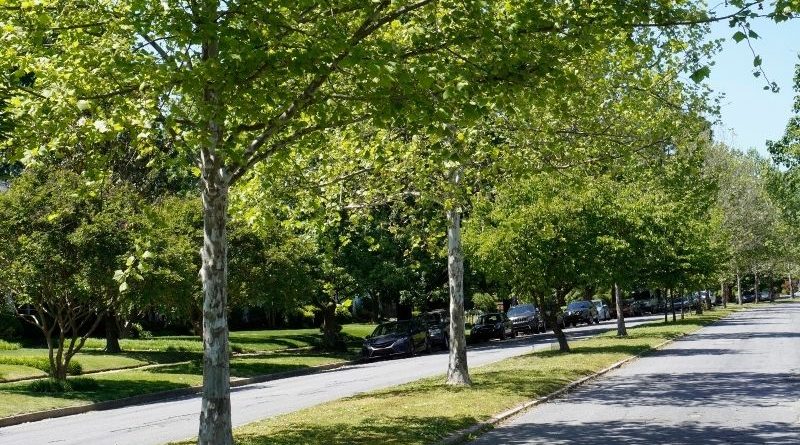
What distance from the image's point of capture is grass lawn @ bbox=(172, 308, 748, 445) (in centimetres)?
1182

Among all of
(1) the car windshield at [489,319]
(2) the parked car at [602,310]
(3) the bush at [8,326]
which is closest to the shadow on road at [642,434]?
(3) the bush at [8,326]

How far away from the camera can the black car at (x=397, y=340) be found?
112 ft

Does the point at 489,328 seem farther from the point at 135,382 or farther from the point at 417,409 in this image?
the point at 417,409

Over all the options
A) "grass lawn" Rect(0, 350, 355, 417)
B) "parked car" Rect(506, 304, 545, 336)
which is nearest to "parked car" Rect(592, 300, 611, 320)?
"parked car" Rect(506, 304, 545, 336)

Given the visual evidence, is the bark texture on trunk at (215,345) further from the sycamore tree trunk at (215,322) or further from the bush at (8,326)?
the bush at (8,326)

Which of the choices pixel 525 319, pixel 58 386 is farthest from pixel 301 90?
pixel 525 319

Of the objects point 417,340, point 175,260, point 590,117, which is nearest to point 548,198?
point 590,117

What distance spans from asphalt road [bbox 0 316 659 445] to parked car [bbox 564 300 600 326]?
32329 millimetres

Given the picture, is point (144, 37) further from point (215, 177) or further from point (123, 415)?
point (123, 415)

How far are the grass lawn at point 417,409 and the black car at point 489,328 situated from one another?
20346mm

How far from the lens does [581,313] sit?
5884 centimetres

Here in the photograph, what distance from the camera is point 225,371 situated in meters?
9.70

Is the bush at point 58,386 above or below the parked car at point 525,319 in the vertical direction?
below

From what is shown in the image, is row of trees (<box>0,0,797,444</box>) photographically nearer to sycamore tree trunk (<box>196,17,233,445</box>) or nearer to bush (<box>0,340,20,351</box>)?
sycamore tree trunk (<box>196,17,233,445</box>)
